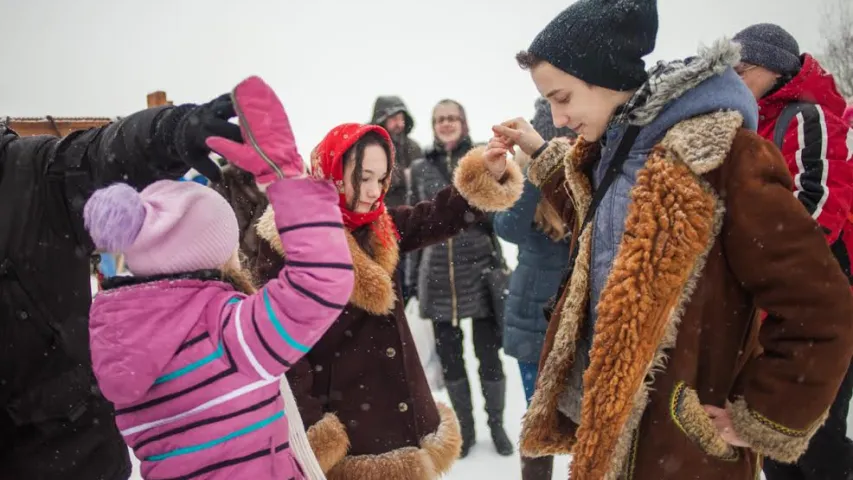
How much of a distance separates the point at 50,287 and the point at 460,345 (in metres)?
2.55

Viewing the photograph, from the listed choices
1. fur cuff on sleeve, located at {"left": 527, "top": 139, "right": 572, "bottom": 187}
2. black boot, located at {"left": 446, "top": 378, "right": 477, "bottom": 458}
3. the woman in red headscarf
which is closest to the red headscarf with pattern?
the woman in red headscarf

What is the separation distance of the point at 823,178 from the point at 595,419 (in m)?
1.50

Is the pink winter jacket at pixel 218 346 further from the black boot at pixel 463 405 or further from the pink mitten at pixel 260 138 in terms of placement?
the black boot at pixel 463 405

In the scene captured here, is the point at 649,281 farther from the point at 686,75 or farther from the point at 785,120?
the point at 785,120

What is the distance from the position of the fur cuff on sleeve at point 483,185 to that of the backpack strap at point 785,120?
3.32ft

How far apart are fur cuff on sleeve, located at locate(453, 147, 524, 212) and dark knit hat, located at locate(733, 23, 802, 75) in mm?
1069

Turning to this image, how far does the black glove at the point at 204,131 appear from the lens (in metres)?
1.07

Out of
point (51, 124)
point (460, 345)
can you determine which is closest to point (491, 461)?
point (460, 345)

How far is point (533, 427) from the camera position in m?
1.54

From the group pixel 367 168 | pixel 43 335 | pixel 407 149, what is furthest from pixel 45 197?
pixel 407 149

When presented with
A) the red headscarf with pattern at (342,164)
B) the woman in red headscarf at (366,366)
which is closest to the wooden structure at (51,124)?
the red headscarf with pattern at (342,164)

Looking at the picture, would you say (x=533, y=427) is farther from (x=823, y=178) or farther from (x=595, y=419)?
(x=823, y=178)

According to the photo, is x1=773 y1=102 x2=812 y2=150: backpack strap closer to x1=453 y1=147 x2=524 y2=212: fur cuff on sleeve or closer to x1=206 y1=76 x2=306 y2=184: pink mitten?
x1=453 y1=147 x2=524 y2=212: fur cuff on sleeve

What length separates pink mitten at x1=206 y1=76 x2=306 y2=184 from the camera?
104 cm
